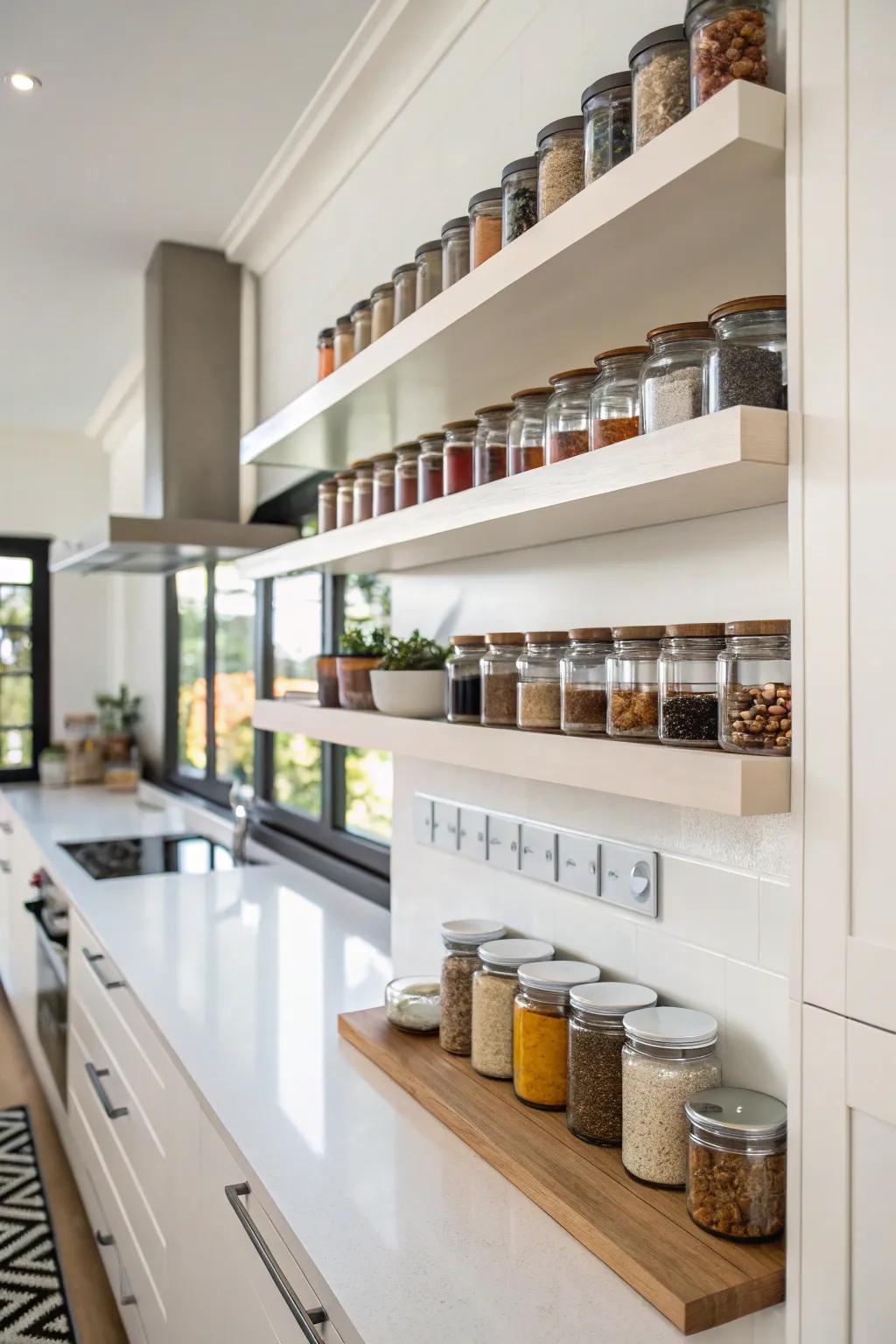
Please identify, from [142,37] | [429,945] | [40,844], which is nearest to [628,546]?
[429,945]

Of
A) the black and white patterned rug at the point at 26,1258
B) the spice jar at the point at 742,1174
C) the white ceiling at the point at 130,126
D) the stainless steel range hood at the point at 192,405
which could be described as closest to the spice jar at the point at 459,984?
the spice jar at the point at 742,1174

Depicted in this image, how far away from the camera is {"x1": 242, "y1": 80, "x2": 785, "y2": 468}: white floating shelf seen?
0.94 m

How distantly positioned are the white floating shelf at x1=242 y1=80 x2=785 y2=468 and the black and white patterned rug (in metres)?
2.15

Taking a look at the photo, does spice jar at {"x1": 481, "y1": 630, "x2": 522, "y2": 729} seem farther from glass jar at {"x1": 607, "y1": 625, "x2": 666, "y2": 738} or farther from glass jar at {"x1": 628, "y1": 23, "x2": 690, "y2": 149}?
glass jar at {"x1": 628, "y1": 23, "x2": 690, "y2": 149}

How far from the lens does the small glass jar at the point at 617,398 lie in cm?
116

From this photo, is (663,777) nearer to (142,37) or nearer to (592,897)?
(592,897)

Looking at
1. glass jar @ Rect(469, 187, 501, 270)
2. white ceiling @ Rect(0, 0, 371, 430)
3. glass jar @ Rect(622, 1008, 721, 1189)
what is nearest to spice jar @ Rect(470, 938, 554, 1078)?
glass jar @ Rect(622, 1008, 721, 1189)

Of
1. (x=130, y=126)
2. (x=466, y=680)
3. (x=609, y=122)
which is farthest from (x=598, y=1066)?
(x=130, y=126)

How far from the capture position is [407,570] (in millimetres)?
2074

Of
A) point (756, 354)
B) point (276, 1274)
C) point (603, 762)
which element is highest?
point (756, 354)

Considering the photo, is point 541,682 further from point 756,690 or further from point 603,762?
point 756,690

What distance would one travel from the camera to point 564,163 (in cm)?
125

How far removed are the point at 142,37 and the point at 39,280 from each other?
1.53 meters

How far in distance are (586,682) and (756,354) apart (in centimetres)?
43
